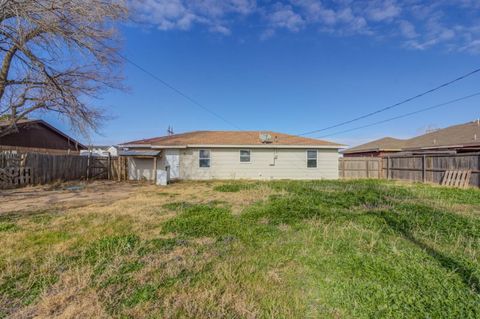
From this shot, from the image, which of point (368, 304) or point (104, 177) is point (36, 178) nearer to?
point (104, 177)

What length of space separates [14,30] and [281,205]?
326 inches

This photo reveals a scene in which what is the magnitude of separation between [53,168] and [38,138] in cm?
951

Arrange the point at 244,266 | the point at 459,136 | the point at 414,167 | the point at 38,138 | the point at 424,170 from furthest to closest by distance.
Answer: the point at 38,138 < the point at 459,136 < the point at 414,167 < the point at 424,170 < the point at 244,266

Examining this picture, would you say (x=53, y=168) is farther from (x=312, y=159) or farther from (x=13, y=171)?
(x=312, y=159)

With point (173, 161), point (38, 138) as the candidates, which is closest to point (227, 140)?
point (173, 161)

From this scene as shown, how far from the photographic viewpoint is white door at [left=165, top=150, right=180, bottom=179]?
15.3 meters

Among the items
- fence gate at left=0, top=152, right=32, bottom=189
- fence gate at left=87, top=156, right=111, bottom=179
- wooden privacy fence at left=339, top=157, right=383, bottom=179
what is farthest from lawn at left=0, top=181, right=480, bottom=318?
wooden privacy fence at left=339, top=157, right=383, bottom=179

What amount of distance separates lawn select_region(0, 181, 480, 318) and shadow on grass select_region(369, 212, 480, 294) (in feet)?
0.06

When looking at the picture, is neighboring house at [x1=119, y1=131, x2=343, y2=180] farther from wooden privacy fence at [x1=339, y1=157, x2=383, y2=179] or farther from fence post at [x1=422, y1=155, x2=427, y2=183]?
fence post at [x1=422, y1=155, x2=427, y2=183]

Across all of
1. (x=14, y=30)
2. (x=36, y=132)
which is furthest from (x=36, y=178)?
(x=36, y=132)

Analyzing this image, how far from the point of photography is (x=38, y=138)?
1956cm

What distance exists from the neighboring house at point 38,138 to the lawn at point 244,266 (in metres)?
15.7

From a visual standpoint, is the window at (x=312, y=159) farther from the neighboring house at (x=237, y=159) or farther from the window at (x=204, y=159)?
the window at (x=204, y=159)

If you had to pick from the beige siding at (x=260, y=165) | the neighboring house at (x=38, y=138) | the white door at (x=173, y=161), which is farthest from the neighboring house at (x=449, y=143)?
the neighboring house at (x=38, y=138)
